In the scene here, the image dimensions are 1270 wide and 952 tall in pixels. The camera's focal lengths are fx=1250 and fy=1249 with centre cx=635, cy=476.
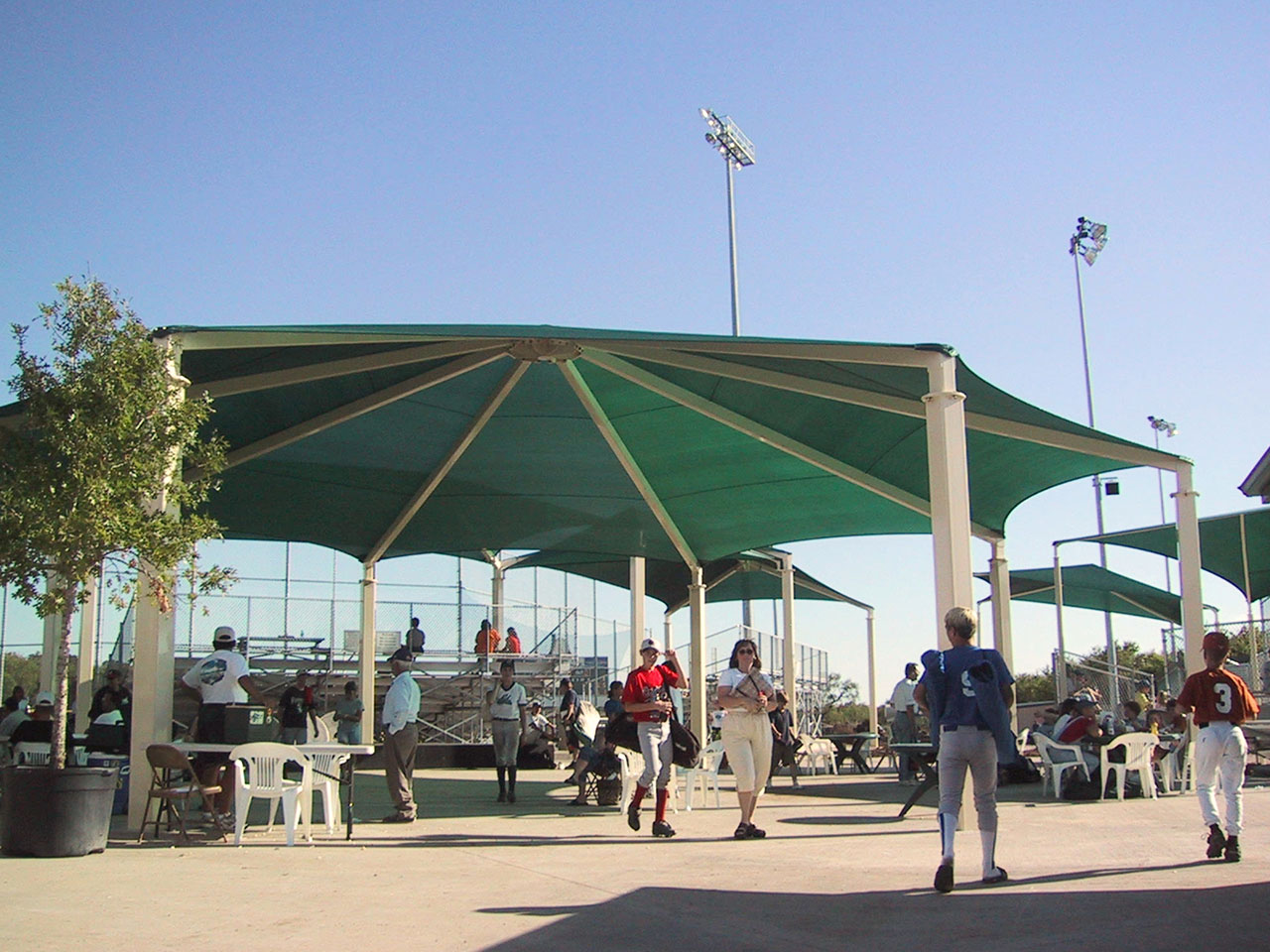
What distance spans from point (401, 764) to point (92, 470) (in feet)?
12.2

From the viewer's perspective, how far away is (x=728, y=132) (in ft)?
109

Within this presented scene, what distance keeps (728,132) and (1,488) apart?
27.2 m

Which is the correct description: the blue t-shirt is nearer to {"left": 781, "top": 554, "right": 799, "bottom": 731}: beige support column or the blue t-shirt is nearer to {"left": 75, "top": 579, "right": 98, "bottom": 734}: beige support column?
{"left": 75, "top": 579, "right": 98, "bottom": 734}: beige support column

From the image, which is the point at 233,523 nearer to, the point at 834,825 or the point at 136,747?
the point at 136,747

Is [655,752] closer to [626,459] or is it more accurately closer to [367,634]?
[626,459]

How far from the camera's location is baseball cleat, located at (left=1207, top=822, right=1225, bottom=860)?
7.62 metres

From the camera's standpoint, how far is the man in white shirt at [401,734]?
1060 centimetres

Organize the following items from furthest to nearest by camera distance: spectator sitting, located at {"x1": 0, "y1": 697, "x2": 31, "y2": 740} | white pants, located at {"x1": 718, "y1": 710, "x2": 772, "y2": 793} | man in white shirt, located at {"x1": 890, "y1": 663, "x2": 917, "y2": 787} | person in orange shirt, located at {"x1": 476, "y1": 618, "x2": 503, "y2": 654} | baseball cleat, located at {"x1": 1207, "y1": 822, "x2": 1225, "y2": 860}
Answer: person in orange shirt, located at {"x1": 476, "y1": 618, "x2": 503, "y2": 654} < man in white shirt, located at {"x1": 890, "y1": 663, "x2": 917, "y2": 787} < spectator sitting, located at {"x1": 0, "y1": 697, "x2": 31, "y2": 740} < white pants, located at {"x1": 718, "y1": 710, "x2": 772, "y2": 793} < baseball cleat, located at {"x1": 1207, "y1": 822, "x2": 1225, "y2": 860}

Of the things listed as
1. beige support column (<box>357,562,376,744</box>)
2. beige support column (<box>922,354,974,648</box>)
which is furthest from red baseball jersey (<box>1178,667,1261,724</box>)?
beige support column (<box>357,562,376,744</box>)

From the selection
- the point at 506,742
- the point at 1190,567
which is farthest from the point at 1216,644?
the point at 506,742

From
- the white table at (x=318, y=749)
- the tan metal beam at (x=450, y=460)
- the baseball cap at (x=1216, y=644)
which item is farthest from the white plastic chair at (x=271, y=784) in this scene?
the baseball cap at (x=1216, y=644)

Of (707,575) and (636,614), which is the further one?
→ (707,575)

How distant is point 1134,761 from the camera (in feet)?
43.5

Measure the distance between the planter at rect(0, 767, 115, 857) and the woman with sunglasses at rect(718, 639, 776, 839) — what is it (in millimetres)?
4491
